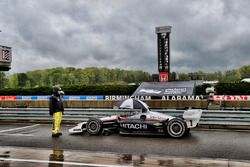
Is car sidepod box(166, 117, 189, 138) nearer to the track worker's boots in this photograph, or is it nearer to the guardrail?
the guardrail

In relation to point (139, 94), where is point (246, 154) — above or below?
below

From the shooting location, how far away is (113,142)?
951 centimetres

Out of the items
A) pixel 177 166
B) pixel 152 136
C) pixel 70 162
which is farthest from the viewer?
pixel 152 136

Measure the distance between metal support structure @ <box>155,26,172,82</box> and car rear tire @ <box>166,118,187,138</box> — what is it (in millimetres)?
18856

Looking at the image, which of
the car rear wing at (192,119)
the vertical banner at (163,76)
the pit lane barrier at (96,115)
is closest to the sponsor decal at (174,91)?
the vertical banner at (163,76)

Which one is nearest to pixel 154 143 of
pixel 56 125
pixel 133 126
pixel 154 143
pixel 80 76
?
pixel 154 143

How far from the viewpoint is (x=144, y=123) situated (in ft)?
33.4

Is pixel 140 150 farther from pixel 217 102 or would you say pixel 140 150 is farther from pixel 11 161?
pixel 217 102

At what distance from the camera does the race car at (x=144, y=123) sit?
995cm

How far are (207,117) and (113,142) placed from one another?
4.58 meters

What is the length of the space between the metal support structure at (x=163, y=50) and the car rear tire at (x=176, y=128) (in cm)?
1886

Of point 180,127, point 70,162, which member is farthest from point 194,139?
point 70,162

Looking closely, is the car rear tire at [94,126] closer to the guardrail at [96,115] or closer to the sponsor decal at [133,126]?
the sponsor decal at [133,126]

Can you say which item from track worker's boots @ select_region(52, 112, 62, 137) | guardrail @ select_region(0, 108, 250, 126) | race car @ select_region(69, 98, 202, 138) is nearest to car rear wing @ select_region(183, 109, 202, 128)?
race car @ select_region(69, 98, 202, 138)
